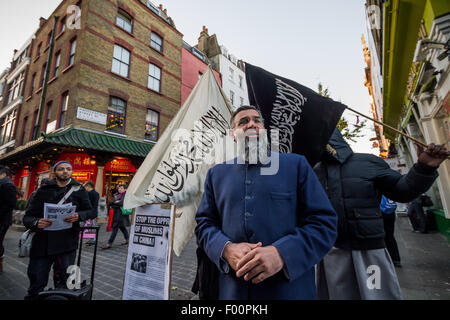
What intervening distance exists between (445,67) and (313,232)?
5.44m

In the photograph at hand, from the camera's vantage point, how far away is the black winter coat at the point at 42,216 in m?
2.91

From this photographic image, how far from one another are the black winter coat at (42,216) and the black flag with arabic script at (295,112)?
3.25m

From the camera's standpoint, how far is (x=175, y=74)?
→ 15367 mm

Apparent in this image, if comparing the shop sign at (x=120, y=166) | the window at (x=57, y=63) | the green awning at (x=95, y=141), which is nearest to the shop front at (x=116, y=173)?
the shop sign at (x=120, y=166)

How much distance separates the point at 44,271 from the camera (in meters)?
2.90

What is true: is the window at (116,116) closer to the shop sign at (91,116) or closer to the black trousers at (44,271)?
the shop sign at (91,116)

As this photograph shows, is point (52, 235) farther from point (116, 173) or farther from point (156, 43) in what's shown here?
point (156, 43)

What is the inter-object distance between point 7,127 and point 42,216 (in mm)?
21966

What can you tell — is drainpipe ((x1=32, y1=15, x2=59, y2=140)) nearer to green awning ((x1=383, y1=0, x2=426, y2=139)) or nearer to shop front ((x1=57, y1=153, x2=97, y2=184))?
shop front ((x1=57, y1=153, x2=97, y2=184))

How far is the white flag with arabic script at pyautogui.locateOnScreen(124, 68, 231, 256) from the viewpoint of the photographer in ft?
7.93

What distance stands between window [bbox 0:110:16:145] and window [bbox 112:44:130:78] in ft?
37.3

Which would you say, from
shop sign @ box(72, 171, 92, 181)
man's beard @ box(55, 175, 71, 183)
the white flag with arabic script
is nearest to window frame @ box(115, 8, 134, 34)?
shop sign @ box(72, 171, 92, 181)
